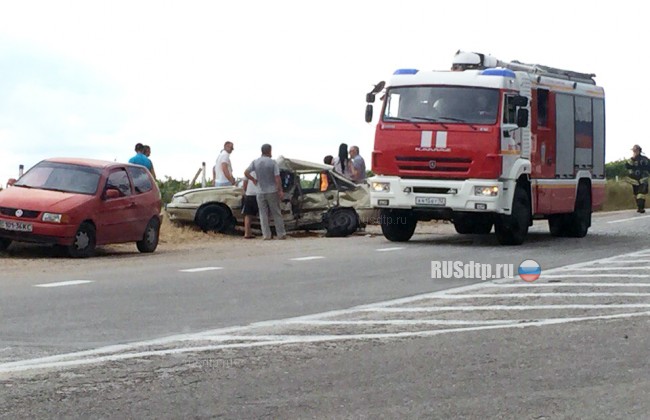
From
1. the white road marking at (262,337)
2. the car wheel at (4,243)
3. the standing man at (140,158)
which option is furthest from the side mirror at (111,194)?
the white road marking at (262,337)

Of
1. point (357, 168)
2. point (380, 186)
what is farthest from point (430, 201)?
point (357, 168)

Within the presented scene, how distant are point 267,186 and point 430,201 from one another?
4.23 m

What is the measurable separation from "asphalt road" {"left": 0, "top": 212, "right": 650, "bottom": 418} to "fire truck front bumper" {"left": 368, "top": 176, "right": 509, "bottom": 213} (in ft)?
12.3

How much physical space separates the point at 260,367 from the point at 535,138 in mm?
16214

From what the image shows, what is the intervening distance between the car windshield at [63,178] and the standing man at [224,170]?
680 cm

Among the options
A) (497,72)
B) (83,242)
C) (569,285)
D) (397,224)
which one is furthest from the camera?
(397,224)

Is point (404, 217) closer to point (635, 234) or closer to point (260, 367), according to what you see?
point (635, 234)

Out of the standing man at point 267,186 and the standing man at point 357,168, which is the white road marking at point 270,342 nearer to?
the standing man at point 267,186

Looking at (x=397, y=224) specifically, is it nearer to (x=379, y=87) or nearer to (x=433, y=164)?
(x=433, y=164)

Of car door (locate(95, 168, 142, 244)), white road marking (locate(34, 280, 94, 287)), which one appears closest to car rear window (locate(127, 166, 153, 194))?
car door (locate(95, 168, 142, 244))

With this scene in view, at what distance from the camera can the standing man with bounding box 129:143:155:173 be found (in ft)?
82.3

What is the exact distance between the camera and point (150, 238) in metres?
22.8

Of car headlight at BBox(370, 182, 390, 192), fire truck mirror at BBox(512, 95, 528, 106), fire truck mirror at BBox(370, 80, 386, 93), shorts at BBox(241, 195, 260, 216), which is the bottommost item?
shorts at BBox(241, 195, 260, 216)

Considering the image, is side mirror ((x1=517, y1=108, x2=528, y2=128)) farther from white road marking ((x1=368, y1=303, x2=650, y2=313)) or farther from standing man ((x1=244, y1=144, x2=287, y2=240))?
white road marking ((x1=368, y1=303, x2=650, y2=313))
